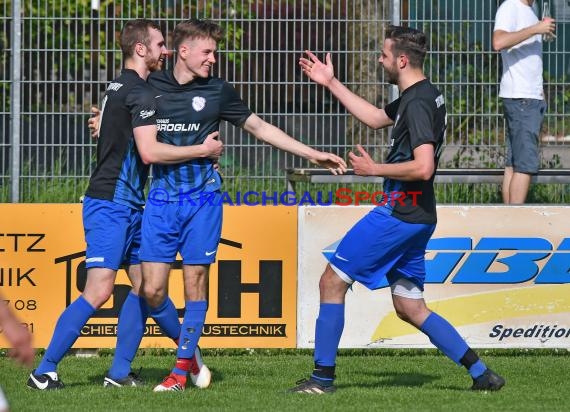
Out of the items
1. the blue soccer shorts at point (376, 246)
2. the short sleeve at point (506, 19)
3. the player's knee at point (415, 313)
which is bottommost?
the player's knee at point (415, 313)

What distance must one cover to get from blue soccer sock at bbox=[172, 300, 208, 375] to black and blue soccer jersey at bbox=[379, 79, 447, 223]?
4.41 ft

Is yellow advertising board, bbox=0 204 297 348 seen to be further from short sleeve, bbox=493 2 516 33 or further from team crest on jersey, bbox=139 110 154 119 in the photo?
short sleeve, bbox=493 2 516 33

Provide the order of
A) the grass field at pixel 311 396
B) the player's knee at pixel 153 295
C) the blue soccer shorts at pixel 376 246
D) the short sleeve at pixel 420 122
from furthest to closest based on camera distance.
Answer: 1. the player's knee at pixel 153 295
2. the blue soccer shorts at pixel 376 246
3. the short sleeve at pixel 420 122
4. the grass field at pixel 311 396

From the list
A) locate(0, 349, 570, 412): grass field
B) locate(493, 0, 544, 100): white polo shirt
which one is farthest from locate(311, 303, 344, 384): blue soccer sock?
locate(493, 0, 544, 100): white polo shirt

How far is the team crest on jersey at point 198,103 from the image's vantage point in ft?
26.6

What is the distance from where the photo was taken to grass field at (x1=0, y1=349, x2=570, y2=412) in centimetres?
766

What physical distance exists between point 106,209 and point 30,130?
3661 millimetres

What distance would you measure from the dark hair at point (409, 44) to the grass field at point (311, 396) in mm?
2081

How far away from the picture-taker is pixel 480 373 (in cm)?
812

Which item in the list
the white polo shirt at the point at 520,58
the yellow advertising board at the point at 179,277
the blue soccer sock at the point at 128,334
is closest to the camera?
the blue soccer sock at the point at 128,334

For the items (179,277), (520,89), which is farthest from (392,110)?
(520,89)

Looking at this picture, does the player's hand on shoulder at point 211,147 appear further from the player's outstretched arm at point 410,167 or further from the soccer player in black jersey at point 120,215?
the player's outstretched arm at point 410,167

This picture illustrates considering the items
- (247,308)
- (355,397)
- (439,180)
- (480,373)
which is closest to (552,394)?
(480,373)

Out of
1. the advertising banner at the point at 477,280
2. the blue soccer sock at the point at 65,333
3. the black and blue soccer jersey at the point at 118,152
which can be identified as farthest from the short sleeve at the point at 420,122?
the advertising banner at the point at 477,280
